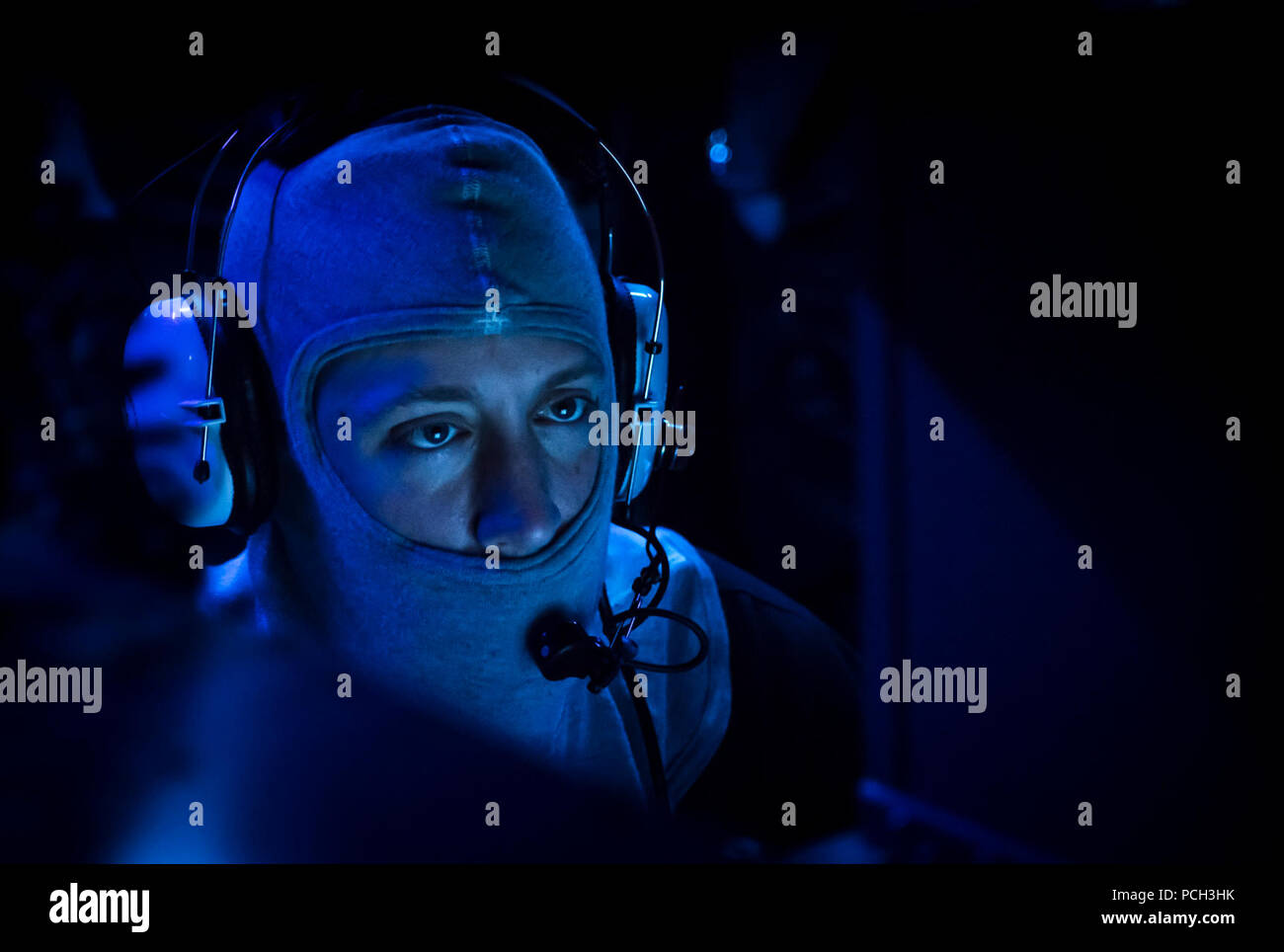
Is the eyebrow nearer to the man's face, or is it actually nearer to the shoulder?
the man's face

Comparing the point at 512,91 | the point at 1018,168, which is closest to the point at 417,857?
the point at 512,91

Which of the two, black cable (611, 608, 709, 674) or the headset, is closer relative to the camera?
the headset

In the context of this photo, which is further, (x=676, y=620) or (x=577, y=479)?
(x=676, y=620)

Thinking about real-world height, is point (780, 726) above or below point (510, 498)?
below

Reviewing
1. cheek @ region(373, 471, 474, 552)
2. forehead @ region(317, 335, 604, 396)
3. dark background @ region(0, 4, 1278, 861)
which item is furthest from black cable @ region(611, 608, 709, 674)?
forehead @ region(317, 335, 604, 396)

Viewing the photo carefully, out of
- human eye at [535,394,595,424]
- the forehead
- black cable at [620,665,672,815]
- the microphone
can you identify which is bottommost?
black cable at [620,665,672,815]

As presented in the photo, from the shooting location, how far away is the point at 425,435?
4.47 ft

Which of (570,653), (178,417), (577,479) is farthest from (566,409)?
(178,417)

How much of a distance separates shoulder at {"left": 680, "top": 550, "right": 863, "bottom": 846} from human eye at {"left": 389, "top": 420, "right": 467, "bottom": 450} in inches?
16.6

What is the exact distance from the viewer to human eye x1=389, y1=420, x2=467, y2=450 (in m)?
1.36

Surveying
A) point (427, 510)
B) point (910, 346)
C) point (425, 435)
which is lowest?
point (427, 510)

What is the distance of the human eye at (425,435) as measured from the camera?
1.36 metres

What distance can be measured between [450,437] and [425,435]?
36 mm

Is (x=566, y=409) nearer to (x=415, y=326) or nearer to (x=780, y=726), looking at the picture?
(x=415, y=326)
